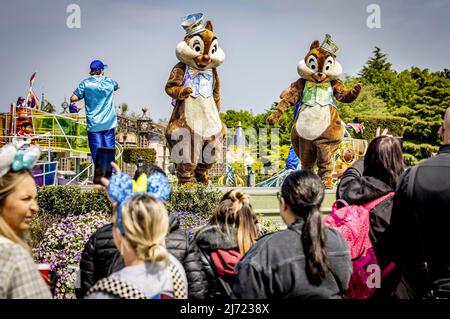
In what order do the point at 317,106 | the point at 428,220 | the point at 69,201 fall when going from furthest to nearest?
the point at 317,106 → the point at 69,201 → the point at 428,220

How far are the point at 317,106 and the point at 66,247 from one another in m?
4.05

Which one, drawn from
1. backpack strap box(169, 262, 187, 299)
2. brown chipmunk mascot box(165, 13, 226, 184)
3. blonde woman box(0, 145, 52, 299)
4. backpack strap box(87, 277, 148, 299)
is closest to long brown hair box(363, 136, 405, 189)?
backpack strap box(169, 262, 187, 299)

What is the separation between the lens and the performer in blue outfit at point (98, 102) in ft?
23.9

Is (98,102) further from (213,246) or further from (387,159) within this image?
(387,159)

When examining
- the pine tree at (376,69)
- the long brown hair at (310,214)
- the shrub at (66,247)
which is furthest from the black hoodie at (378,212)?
the pine tree at (376,69)

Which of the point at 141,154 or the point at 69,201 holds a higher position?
the point at 141,154

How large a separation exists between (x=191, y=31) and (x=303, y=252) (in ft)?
17.7

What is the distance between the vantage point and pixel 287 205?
97.3 inches

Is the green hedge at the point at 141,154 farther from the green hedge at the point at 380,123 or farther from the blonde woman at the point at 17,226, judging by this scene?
the blonde woman at the point at 17,226

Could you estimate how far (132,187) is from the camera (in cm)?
238

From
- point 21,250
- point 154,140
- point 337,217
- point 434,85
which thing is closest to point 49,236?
point 337,217

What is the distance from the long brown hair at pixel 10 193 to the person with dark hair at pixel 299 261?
0.86 meters

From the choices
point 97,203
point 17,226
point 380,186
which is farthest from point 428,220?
point 97,203
